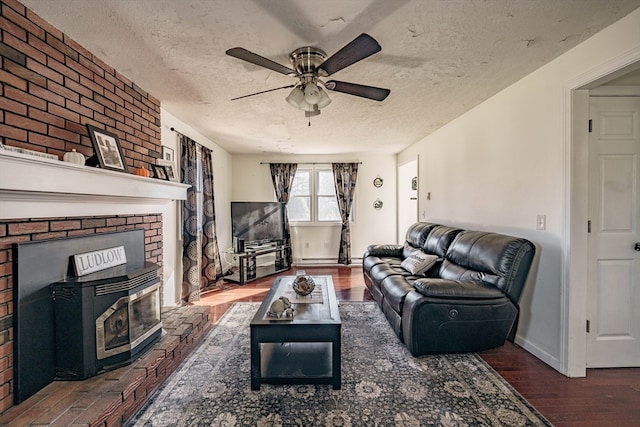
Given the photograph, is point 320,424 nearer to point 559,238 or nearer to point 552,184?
point 559,238

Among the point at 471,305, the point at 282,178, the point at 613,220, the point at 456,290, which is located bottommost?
the point at 471,305

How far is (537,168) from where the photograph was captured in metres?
2.45

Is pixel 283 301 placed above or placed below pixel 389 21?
below

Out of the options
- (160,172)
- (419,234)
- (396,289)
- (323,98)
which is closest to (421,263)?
(396,289)

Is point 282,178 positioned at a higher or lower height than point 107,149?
higher

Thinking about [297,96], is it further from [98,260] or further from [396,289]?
[396,289]

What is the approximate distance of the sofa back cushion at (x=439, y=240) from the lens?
3.43 m

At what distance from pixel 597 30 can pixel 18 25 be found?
344 cm

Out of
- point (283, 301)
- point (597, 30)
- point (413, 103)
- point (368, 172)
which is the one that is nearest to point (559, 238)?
point (597, 30)

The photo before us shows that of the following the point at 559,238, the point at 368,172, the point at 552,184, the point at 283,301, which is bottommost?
the point at 283,301

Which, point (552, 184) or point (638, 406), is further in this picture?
point (552, 184)

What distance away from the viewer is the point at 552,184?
2.30m

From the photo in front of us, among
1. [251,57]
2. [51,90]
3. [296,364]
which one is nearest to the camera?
[251,57]

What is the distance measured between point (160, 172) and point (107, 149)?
0.71 metres
